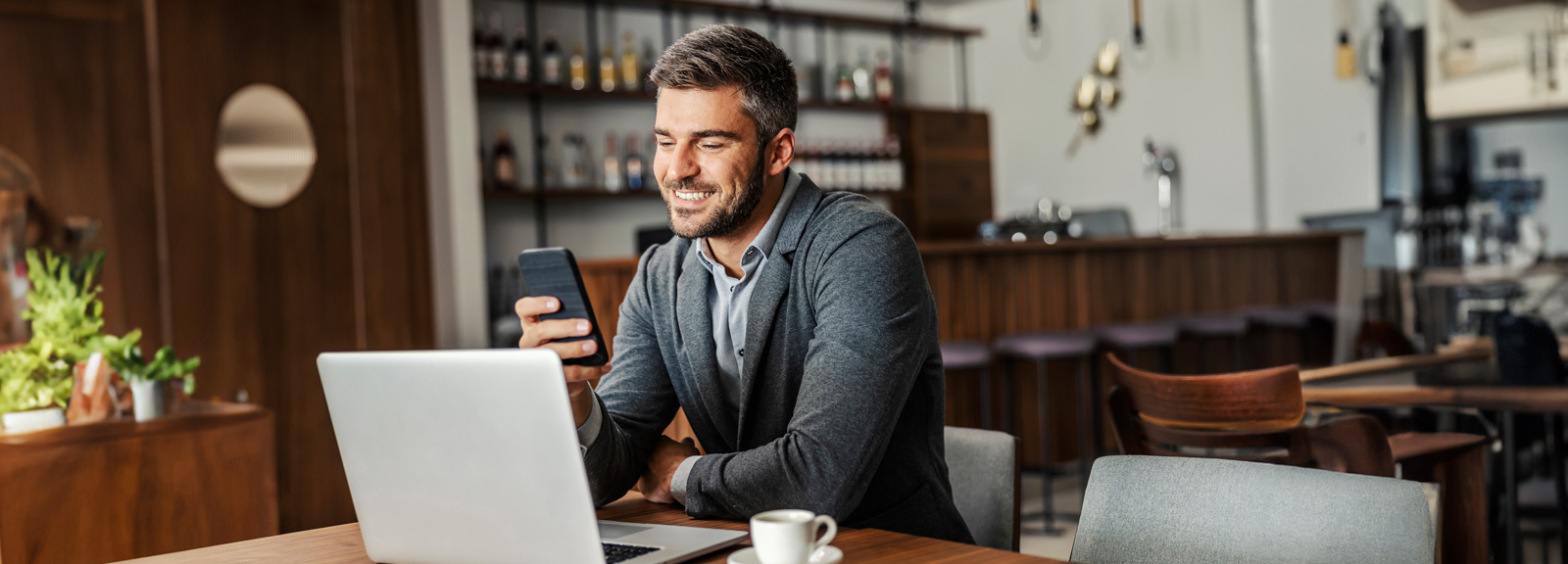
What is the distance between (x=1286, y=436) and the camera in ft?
7.38

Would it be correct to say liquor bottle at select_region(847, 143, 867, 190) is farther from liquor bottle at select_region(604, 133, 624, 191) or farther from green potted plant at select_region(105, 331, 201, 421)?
green potted plant at select_region(105, 331, 201, 421)

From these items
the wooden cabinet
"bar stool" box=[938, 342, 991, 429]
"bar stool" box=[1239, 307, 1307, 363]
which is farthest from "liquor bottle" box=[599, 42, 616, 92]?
"bar stool" box=[1239, 307, 1307, 363]

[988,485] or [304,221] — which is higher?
[304,221]

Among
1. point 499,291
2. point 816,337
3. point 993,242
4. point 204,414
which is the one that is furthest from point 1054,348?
point 816,337

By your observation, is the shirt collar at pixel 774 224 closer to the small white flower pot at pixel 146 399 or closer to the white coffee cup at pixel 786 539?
the white coffee cup at pixel 786 539

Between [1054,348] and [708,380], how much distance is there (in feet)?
9.99

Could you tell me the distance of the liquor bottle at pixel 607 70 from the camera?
5352 mm

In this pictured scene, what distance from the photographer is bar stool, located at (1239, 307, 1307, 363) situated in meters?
5.27

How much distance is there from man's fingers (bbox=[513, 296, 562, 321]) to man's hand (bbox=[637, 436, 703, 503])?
10.2 inches

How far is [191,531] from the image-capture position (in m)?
2.69

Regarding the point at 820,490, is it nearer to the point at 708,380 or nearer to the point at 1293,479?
the point at 708,380

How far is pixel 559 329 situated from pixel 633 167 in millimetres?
4311

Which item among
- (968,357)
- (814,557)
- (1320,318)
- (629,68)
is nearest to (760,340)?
(814,557)

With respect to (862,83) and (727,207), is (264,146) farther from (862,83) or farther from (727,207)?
(727,207)
